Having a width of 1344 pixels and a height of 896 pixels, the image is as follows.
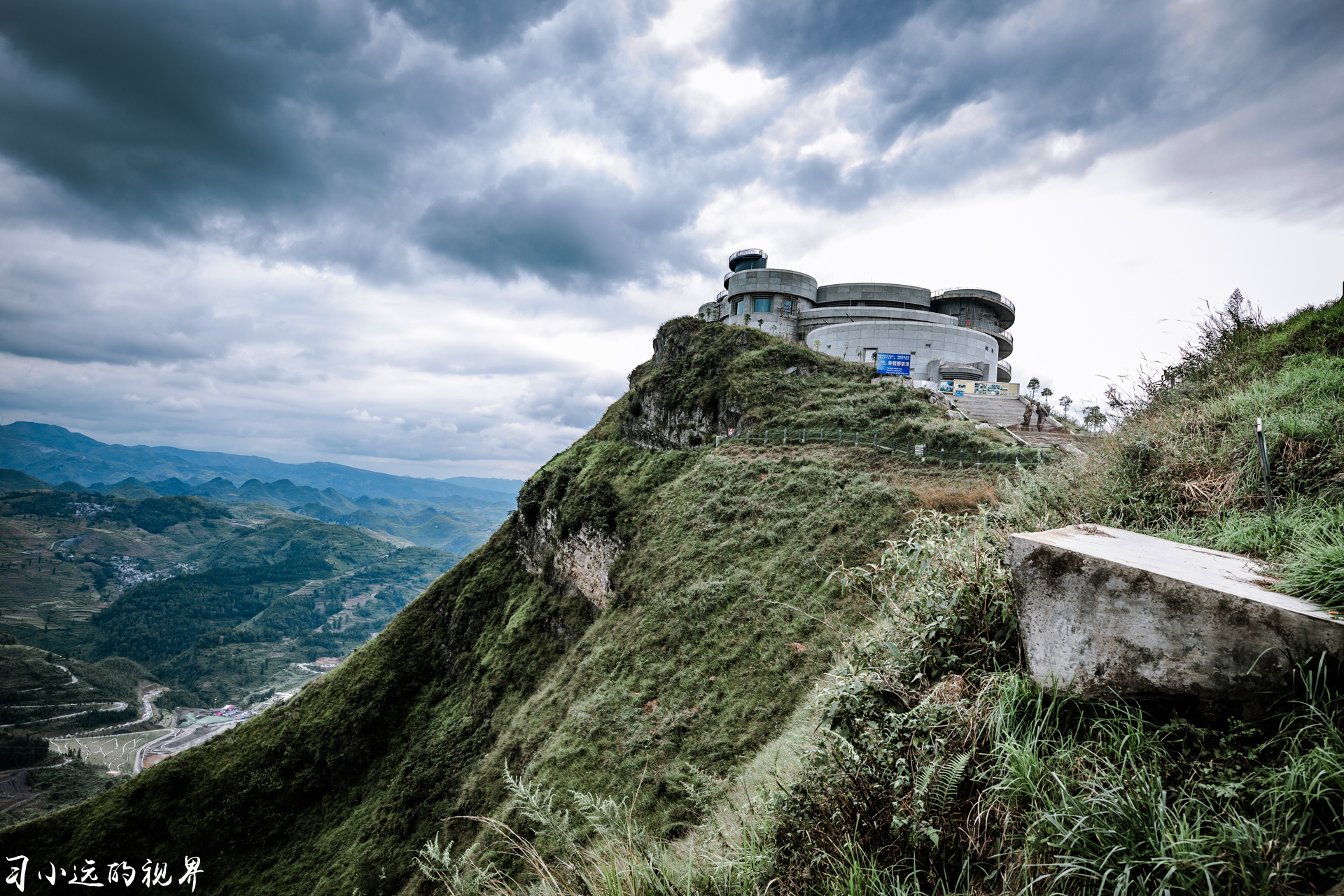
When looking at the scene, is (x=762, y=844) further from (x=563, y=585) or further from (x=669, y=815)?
(x=563, y=585)

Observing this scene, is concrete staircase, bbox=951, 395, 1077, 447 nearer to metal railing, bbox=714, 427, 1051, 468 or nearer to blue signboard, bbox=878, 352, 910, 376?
blue signboard, bbox=878, 352, 910, 376

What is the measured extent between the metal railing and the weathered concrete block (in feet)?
45.3

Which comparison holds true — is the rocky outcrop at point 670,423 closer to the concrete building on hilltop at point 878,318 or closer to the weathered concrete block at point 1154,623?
the concrete building on hilltop at point 878,318

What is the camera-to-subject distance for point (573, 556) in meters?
28.2

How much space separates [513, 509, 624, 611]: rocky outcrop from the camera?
80.9 ft

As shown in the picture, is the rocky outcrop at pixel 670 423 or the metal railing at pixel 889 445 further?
the rocky outcrop at pixel 670 423

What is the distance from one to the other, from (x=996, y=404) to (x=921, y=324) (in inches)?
622

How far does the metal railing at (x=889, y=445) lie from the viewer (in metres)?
18.7

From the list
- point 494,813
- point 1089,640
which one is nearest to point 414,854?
point 494,813

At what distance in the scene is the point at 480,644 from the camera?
31094mm

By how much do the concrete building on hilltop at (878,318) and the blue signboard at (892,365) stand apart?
521 cm

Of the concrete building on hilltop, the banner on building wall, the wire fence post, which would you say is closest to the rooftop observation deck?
the concrete building on hilltop
